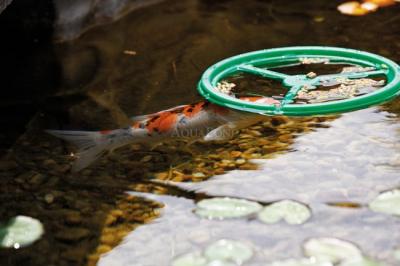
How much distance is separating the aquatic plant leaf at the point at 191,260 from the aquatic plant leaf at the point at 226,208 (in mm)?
261

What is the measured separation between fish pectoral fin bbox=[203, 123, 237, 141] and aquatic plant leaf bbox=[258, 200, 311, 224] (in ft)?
2.15

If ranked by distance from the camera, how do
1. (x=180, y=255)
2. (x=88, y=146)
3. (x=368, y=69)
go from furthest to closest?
(x=368, y=69), (x=88, y=146), (x=180, y=255)

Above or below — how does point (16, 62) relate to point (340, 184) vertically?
below

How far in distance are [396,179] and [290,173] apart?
0.38 m

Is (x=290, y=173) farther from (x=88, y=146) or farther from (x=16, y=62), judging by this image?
(x=16, y=62)

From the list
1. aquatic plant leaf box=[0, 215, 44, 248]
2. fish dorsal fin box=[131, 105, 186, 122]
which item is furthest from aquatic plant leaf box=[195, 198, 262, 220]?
fish dorsal fin box=[131, 105, 186, 122]

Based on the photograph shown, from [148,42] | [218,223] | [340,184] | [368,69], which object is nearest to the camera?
[218,223]

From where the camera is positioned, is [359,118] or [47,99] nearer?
[359,118]

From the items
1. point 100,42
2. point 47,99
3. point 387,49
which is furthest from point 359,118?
point 100,42

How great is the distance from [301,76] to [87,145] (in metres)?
1.15

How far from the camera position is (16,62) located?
4.34 metres

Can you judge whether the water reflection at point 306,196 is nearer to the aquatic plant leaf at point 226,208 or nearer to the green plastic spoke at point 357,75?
the aquatic plant leaf at point 226,208

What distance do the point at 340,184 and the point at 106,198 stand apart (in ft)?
2.76

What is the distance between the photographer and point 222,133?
325 centimetres
